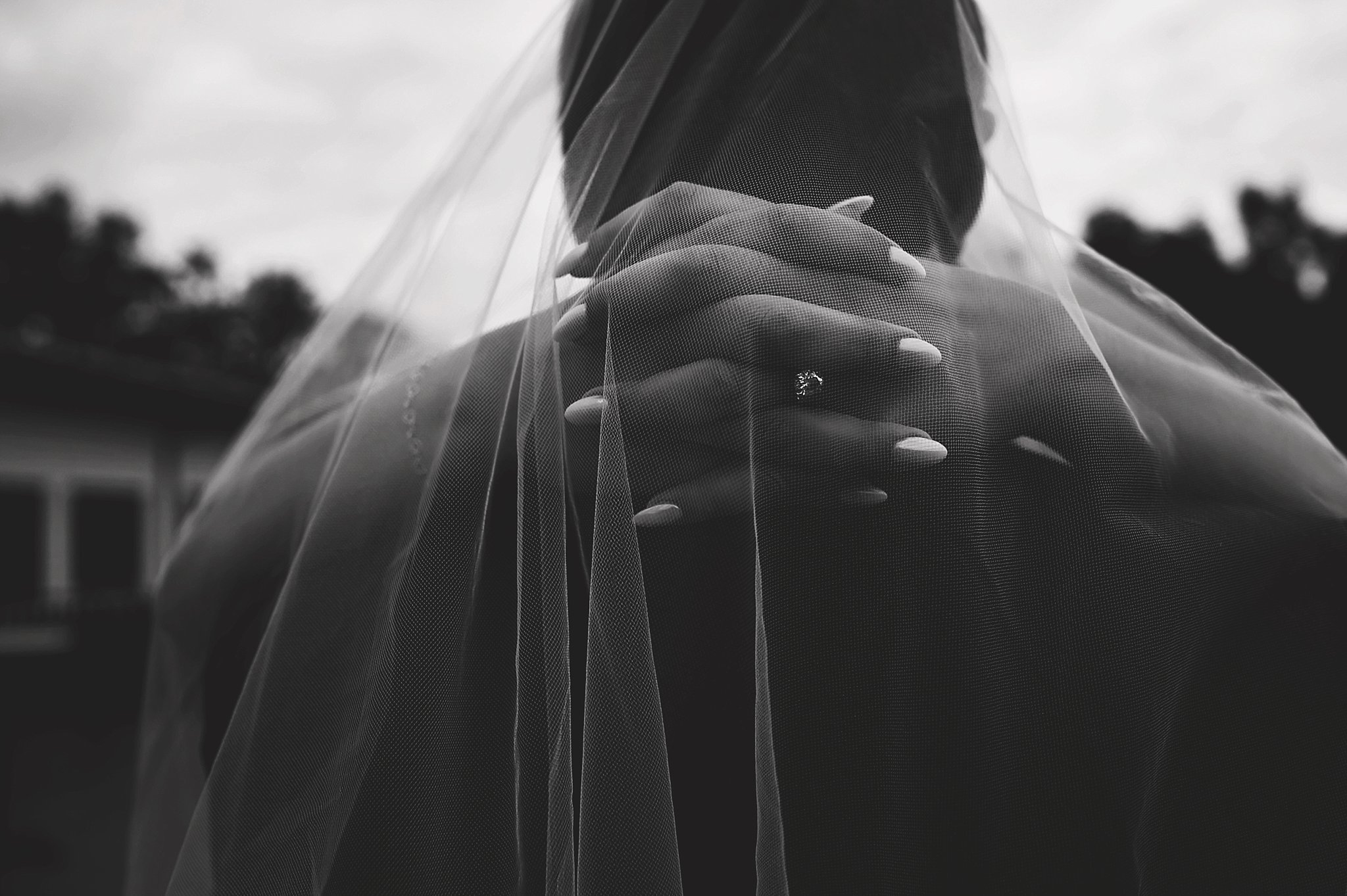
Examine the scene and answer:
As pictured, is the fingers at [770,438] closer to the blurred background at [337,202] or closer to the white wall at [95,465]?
the blurred background at [337,202]

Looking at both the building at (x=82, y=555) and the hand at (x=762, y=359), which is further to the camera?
the building at (x=82, y=555)

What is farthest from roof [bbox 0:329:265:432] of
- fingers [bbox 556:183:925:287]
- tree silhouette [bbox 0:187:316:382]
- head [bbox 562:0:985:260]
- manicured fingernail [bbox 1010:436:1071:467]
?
tree silhouette [bbox 0:187:316:382]

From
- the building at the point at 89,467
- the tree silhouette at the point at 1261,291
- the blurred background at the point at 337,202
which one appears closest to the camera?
the blurred background at the point at 337,202

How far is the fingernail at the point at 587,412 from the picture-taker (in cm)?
82

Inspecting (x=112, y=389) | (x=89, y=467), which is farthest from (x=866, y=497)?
(x=89, y=467)

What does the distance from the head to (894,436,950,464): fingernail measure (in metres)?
0.21

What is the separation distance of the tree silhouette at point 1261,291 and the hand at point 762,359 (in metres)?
0.57

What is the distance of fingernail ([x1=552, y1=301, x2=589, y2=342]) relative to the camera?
0.84 metres

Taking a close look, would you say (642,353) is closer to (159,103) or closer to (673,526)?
(673,526)

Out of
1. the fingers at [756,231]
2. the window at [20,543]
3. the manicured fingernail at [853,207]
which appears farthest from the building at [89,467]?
the manicured fingernail at [853,207]

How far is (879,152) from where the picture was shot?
869mm

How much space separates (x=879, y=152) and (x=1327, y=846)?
82 centimetres

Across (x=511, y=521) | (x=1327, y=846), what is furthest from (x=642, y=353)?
(x=1327, y=846)

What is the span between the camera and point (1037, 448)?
0.82 metres
